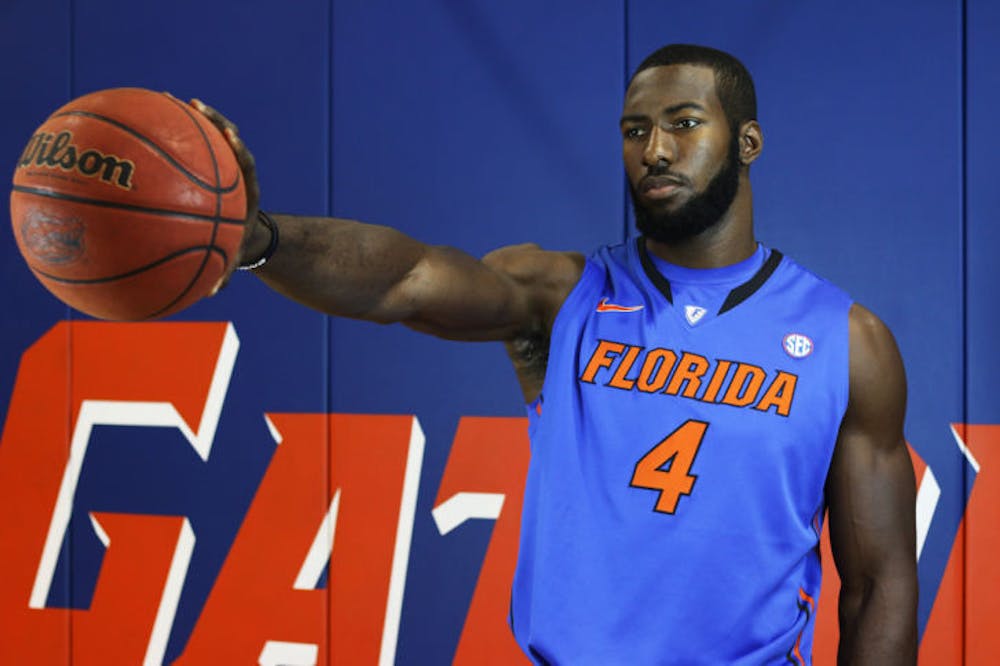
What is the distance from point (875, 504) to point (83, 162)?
43.0 inches

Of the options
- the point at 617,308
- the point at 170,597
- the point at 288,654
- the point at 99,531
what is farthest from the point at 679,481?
the point at 99,531

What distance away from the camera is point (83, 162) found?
3.10ft

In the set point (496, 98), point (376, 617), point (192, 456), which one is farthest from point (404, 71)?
point (376, 617)

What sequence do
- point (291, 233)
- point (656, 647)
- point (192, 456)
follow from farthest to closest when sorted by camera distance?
1. point (192, 456)
2. point (656, 647)
3. point (291, 233)

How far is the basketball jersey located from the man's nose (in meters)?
0.20

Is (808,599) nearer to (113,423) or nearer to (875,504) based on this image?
(875,504)

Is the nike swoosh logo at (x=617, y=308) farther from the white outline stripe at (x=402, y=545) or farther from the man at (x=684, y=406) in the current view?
the white outline stripe at (x=402, y=545)

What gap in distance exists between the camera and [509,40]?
2338 millimetres

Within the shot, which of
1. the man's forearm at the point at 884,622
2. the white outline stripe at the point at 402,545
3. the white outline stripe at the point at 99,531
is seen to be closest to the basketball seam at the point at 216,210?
the man's forearm at the point at 884,622

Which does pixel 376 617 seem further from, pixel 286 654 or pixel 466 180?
pixel 466 180

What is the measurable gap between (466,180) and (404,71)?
311mm

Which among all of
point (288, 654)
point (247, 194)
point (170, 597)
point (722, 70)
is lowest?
point (288, 654)

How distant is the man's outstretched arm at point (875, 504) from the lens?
1370mm

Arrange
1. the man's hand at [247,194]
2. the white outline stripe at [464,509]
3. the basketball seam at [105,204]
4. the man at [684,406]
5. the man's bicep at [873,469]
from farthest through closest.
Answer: the white outline stripe at [464,509] < the man's bicep at [873,469] < the man at [684,406] < the man's hand at [247,194] < the basketball seam at [105,204]
